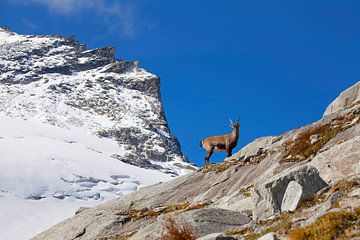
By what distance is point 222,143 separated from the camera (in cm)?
3562

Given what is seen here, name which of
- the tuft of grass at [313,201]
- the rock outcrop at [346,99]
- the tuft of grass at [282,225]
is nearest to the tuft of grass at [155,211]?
the tuft of grass at [313,201]

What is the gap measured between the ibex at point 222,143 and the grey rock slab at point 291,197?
19110mm

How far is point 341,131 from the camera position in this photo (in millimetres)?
24672

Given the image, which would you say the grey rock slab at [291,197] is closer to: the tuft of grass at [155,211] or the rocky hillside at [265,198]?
the rocky hillside at [265,198]

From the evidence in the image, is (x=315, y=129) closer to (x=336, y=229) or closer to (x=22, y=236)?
(x=336, y=229)

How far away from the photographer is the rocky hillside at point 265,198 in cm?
1328

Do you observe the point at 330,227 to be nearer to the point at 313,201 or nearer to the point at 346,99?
the point at 313,201

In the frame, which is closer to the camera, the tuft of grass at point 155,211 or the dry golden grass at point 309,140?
the dry golden grass at point 309,140

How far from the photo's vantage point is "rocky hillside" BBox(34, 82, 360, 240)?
1328cm

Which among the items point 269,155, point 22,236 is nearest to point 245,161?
point 269,155

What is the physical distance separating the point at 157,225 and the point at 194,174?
12.8 metres

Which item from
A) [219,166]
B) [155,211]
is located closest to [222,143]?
[219,166]

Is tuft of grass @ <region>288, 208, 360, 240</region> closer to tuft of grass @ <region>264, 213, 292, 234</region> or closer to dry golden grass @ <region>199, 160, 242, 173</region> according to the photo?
tuft of grass @ <region>264, 213, 292, 234</region>

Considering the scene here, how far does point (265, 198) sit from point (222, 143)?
63.5 feet
